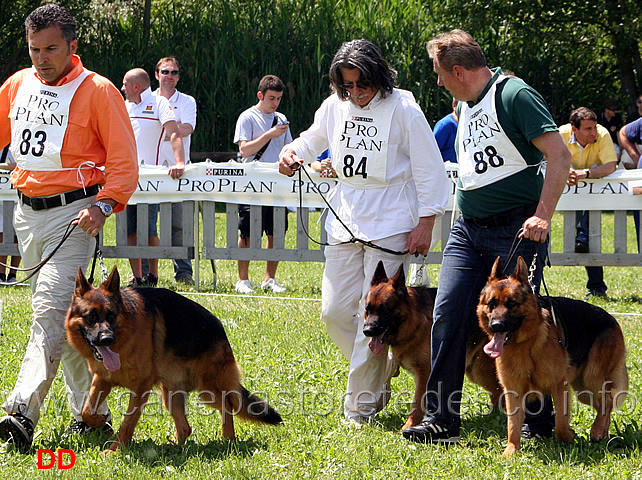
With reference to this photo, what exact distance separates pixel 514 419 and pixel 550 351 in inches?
16.8

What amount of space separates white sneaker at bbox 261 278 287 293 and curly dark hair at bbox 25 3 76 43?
578cm

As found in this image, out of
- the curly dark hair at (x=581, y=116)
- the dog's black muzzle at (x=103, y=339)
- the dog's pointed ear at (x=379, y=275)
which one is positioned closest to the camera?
the dog's black muzzle at (x=103, y=339)

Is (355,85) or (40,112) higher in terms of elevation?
(355,85)

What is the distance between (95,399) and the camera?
4.54 metres

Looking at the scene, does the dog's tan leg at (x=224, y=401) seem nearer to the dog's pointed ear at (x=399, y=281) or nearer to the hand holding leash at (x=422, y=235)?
the dog's pointed ear at (x=399, y=281)

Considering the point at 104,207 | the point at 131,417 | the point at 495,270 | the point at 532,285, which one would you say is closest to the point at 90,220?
the point at 104,207

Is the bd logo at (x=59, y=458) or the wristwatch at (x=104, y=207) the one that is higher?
the wristwatch at (x=104, y=207)

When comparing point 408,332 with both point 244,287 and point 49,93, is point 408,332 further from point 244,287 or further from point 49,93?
point 244,287

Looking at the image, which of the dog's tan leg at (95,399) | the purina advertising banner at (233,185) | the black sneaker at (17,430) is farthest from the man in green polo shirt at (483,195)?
the purina advertising banner at (233,185)

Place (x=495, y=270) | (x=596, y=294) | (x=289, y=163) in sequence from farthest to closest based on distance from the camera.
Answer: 1. (x=596, y=294)
2. (x=289, y=163)
3. (x=495, y=270)

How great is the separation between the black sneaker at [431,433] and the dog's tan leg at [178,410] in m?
1.27

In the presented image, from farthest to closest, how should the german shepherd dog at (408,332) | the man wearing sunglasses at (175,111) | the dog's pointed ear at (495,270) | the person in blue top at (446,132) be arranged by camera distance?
the man wearing sunglasses at (175,111) < the person in blue top at (446,132) < the german shepherd dog at (408,332) < the dog's pointed ear at (495,270)

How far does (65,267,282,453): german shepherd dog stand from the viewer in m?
4.38

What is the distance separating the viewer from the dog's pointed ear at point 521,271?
4.39 meters
